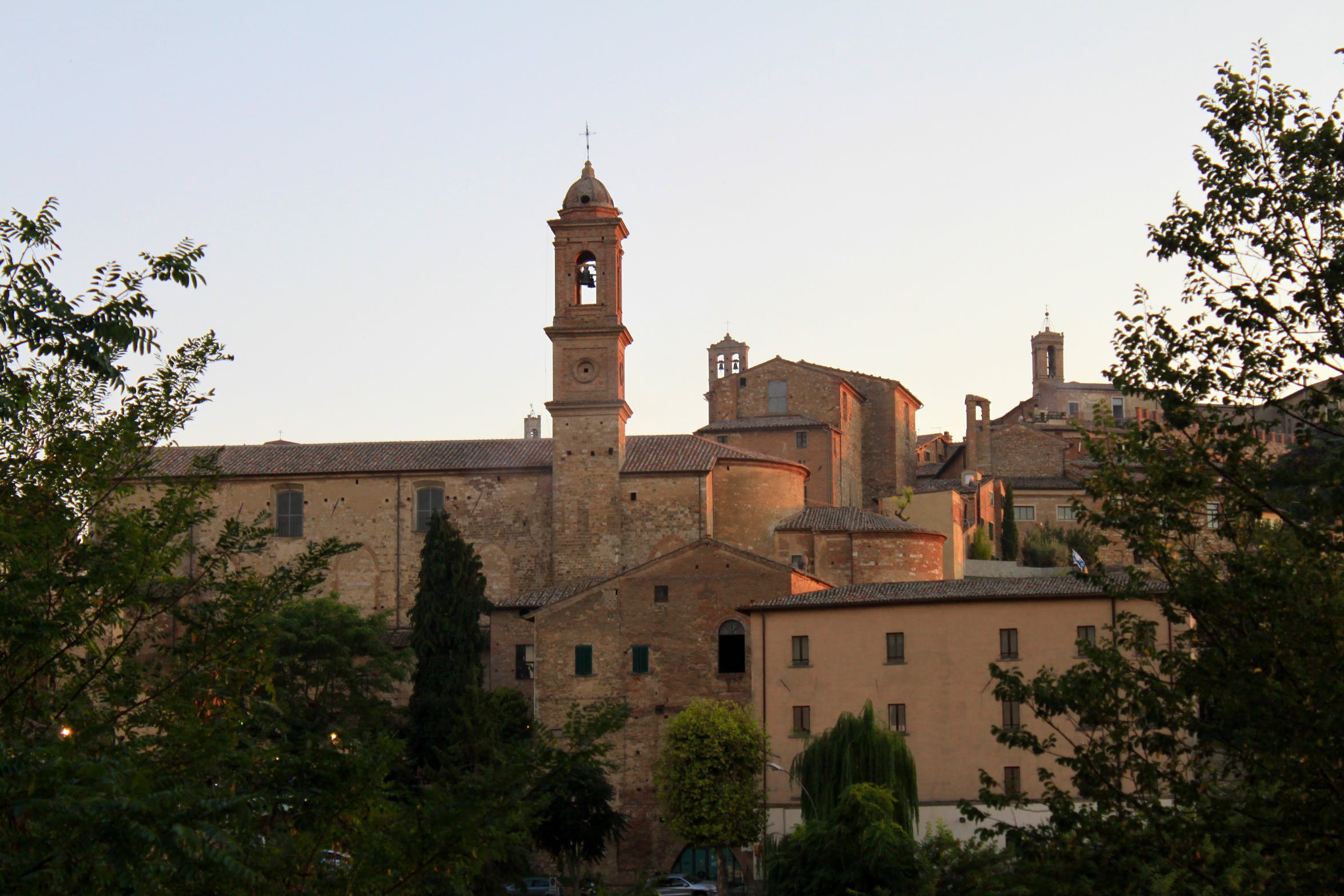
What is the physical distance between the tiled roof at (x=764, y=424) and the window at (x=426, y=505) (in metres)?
12.9

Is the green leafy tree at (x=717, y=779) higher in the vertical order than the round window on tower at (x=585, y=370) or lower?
lower

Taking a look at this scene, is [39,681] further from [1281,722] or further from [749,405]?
[749,405]

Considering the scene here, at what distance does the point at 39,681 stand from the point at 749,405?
4736cm

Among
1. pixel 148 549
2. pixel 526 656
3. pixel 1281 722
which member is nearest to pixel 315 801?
pixel 148 549

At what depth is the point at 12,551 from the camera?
10.5m

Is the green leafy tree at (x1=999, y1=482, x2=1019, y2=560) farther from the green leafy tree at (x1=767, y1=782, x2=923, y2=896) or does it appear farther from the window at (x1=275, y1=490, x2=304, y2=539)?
the green leafy tree at (x1=767, y1=782, x2=923, y2=896)

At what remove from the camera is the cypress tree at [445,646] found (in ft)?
115

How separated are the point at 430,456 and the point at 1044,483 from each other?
25366 millimetres

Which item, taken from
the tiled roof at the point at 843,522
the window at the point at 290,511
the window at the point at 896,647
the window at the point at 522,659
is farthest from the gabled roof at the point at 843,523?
the window at the point at 290,511

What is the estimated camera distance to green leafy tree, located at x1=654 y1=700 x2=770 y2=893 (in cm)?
3466

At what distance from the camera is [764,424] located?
55.2 meters

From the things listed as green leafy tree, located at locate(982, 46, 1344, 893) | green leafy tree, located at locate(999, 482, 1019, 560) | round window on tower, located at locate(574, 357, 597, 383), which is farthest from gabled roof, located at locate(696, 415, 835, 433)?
green leafy tree, located at locate(982, 46, 1344, 893)

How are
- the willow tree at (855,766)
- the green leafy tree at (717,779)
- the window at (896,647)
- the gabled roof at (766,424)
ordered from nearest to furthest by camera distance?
1. the willow tree at (855,766)
2. the green leafy tree at (717,779)
3. the window at (896,647)
4. the gabled roof at (766,424)

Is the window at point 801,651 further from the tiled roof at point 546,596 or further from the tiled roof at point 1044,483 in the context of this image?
the tiled roof at point 1044,483
